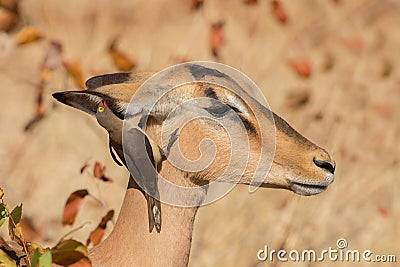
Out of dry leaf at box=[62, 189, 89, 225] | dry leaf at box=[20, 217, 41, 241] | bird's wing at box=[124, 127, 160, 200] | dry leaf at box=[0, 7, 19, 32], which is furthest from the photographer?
dry leaf at box=[0, 7, 19, 32]

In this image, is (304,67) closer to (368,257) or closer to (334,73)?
(334,73)

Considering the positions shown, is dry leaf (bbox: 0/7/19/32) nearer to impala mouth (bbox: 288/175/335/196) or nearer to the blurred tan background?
the blurred tan background

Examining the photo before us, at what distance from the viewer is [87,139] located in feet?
13.9

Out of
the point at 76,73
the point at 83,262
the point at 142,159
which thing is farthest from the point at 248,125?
the point at 76,73

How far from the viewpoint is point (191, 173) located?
218 centimetres

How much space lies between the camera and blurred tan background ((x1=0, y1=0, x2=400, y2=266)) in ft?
11.9

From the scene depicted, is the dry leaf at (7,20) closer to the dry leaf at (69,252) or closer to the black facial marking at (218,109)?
the black facial marking at (218,109)

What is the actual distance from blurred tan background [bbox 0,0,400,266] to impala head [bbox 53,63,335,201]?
0.85 metres

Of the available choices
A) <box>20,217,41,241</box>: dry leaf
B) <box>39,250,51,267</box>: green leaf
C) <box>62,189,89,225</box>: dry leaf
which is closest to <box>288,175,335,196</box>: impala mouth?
<box>62,189,89,225</box>: dry leaf

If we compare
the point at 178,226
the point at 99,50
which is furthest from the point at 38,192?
the point at 178,226

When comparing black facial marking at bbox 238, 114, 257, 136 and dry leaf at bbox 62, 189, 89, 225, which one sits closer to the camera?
black facial marking at bbox 238, 114, 257, 136

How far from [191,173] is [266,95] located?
2.78m

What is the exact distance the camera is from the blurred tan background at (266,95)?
3.62 metres

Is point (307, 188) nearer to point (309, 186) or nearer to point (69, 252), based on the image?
point (309, 186)
